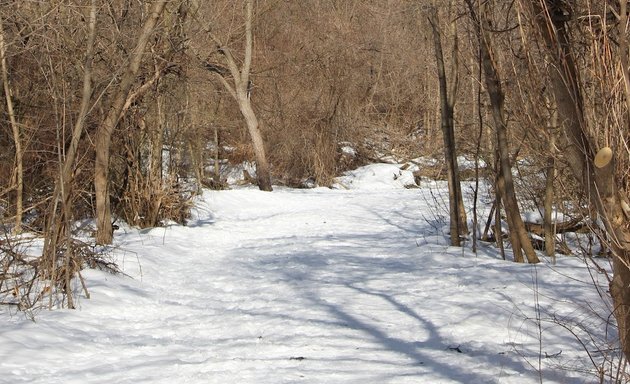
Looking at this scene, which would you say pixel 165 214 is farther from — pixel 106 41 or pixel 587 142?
pixel 587 142

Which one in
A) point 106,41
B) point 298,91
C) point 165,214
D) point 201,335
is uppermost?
point 298,91

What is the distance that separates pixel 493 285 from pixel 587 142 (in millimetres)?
3464

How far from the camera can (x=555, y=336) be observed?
5.38 metres

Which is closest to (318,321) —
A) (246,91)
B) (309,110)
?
(246,91)

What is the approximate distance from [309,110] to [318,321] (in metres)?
22.2

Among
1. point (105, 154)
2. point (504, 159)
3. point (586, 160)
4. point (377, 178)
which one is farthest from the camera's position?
point (377, 178)

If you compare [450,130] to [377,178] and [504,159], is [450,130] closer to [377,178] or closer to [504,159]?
[504,159]

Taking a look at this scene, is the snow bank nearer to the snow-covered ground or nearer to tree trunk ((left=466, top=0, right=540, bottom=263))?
the snow-covered ground

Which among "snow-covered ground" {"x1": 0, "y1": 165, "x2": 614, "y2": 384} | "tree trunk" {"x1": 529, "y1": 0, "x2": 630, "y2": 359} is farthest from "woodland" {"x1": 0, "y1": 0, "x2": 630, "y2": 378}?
"snow-covered ground" {"x1": 0, "y1": 165, "x2": 614, "y2": 384}

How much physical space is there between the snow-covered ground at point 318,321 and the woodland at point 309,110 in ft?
2.15

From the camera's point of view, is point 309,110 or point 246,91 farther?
point 309,110

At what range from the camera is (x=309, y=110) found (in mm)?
28156

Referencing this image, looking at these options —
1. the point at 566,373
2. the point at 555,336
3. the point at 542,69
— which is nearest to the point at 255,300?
the point at 555,336

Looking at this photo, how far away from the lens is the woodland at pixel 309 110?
4.01 meters
